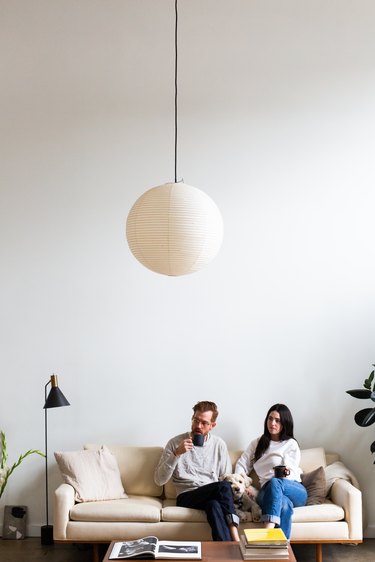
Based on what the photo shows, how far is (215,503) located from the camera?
4.84m

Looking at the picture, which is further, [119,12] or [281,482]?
[119,12]

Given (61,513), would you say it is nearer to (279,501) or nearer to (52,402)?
(52,402)

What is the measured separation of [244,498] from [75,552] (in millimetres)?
1234

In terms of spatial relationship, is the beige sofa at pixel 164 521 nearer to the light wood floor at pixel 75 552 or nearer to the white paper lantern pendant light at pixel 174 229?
the light wood floor at pixel 75 552

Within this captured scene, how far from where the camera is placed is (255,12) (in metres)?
5.92

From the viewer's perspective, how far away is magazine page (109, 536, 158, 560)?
3.90m

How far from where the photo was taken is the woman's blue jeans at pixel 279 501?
4.75m

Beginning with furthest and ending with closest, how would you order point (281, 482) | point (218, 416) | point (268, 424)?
point (218, 416)
point (268, 424)
point (281, 482)

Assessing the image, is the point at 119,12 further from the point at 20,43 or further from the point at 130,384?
the point at 130,384

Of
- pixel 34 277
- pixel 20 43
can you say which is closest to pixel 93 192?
pixel 34 277

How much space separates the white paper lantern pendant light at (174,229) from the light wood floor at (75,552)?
2318 millimetres

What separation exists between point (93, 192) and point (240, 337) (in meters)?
1.52

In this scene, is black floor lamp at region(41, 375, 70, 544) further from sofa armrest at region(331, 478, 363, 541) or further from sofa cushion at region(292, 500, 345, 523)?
sofa armrest at region(331, 478, 363, 541)

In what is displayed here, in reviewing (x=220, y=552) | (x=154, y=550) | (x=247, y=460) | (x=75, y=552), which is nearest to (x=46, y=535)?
(x=75, y=552)
